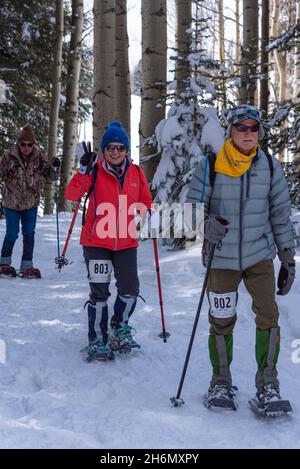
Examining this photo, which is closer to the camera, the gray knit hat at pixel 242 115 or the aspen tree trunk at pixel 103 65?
the gray knit hat at pixel 242 115

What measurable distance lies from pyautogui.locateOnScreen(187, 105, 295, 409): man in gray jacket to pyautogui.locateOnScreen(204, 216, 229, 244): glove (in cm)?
2

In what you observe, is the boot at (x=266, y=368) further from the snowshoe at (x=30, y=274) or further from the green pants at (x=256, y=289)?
the snowshoe at (x=30, y=274)

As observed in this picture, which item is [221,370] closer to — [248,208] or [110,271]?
[248,208]

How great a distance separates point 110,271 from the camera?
15.8 ft

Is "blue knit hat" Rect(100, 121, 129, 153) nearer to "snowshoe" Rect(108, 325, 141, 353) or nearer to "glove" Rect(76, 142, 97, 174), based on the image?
"glove" Rect(76, 142, 97, 174)

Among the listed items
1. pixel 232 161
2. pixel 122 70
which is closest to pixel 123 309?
pixel 232 161

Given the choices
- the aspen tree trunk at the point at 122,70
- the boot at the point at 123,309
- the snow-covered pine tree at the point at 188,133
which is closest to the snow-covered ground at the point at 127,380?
the boot at the point at 123,309

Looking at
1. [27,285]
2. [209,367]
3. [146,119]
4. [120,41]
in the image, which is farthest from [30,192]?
[120,41]

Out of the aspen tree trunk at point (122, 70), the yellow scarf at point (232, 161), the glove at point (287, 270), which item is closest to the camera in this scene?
the yellow scarf at point (232, 161)

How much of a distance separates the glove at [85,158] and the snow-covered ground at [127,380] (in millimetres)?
1765

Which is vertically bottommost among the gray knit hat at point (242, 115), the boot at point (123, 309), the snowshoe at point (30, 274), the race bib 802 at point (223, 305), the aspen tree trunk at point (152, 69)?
the snowshoe at point (30, 274)

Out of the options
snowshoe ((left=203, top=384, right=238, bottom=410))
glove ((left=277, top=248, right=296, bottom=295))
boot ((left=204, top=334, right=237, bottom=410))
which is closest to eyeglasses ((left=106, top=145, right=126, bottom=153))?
glove ((left=277, top=248, right=296, bottom=295))

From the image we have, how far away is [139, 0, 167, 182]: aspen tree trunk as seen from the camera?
365 inches

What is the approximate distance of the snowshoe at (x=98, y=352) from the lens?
15.6 feet
